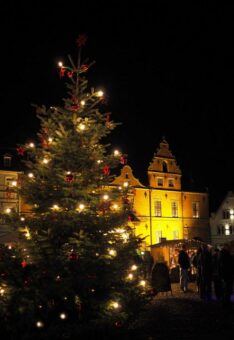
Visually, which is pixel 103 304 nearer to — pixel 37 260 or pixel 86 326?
pixel 86 326

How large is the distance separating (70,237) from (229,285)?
650 centimetres

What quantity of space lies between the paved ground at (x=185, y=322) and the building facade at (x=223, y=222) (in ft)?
118

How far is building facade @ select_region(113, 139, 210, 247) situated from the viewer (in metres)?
44.1

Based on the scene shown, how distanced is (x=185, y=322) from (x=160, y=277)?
5.20m

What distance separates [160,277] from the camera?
1577cm

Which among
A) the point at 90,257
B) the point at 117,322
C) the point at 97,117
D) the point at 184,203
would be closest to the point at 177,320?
the point at 117,322

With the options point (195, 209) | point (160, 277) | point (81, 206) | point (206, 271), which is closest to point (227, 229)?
point (195, 209)

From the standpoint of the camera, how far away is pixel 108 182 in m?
9.44

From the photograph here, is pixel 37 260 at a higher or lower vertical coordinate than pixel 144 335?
higher

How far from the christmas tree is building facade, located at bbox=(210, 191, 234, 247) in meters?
42.0

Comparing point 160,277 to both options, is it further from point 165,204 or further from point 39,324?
point 165,204

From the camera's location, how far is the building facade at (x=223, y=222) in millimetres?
49281

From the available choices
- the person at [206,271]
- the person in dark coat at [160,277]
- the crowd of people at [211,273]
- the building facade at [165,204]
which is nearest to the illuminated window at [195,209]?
the building facade at [165,204]

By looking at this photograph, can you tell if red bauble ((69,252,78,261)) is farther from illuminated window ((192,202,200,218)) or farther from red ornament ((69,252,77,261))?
illuminated window ((192,202,200,218))
